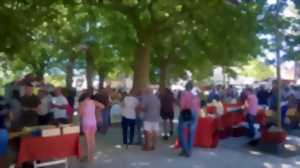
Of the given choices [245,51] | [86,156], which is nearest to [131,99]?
[86,156]

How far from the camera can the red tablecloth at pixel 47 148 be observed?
361 inches

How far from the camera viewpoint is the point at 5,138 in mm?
8703

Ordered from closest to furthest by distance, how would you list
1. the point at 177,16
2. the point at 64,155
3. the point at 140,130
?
the point at 64,155
the point at 140,130
the point at 177,16

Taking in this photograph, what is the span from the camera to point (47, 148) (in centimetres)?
954

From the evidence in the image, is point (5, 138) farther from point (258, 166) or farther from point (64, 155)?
point (258, 166)

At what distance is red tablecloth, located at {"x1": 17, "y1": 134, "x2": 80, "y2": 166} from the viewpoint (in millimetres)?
9172

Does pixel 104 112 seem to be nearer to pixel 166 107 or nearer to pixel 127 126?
pixel 166 107

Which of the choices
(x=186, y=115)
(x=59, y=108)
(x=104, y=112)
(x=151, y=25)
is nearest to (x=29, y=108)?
(x=59, y=108)

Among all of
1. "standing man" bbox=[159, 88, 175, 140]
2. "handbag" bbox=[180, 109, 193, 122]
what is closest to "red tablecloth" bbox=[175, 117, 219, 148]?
"handbag" bbox=[180, 109, 193, 122]

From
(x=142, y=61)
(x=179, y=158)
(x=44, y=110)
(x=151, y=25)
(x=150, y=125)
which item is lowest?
(x=179, y=158)

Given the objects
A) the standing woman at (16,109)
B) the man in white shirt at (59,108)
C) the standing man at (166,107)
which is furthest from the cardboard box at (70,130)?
the standing man at (166,107)

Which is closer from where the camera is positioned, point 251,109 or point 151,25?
point 251,109

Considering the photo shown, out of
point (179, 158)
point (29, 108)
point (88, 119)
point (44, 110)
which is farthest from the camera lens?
point (44, 110)

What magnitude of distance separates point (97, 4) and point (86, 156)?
7.94 m
